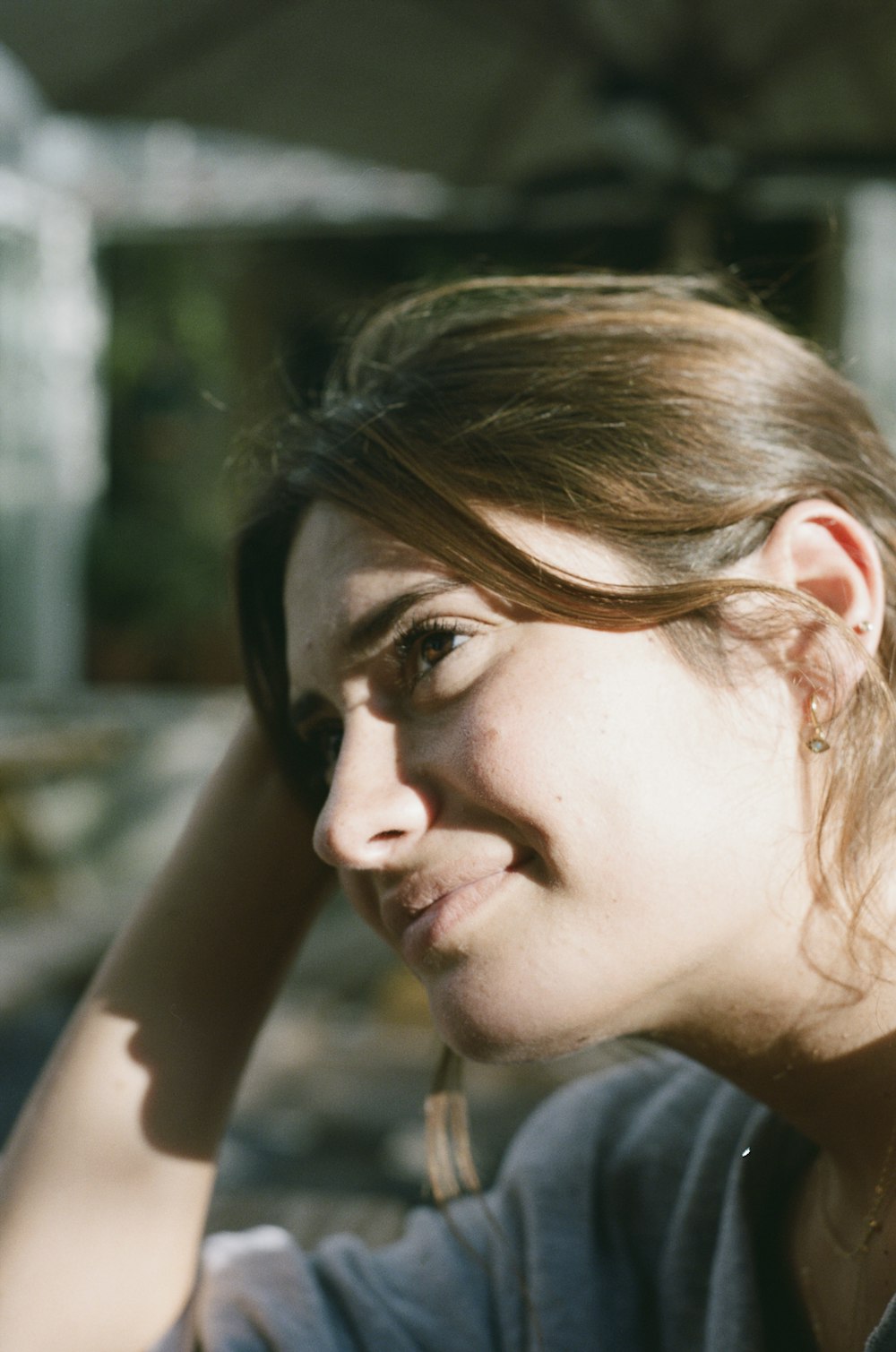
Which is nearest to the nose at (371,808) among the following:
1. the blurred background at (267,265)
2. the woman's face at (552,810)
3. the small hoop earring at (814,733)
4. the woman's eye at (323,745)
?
the woman's face at (552,810)

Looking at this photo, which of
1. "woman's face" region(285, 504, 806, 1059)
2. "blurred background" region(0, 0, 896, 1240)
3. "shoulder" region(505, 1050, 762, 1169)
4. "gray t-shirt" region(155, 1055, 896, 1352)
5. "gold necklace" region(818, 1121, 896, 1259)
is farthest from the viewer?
"blurred background" region(0, 0, 896, 1240)

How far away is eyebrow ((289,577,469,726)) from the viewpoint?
3.53ft

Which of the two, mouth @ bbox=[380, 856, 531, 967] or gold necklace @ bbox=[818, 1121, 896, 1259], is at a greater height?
mouth @ bbox=[380, 856, 531, 967]

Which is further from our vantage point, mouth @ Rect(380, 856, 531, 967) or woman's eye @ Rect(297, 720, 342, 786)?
woman's eye @ Rect(297, 720, 342, 786)

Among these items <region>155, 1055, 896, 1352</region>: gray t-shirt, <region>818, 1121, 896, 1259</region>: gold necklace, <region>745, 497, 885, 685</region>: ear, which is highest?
<region>745, 497, 885, 685</region>: ear

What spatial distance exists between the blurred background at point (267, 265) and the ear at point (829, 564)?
1.37 ft

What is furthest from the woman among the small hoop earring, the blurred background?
the blurred background

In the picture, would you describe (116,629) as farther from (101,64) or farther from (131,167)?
(101,64)

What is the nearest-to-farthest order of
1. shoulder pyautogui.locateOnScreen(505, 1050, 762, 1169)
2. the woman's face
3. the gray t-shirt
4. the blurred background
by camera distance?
the woman's face
the gray t-shirt
shoulder pyautogui.locateOnScreen(505, 1050, 762, 1169)
the blurred background

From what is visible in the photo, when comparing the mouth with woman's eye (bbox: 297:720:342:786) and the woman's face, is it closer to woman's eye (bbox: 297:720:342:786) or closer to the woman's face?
the woman's face

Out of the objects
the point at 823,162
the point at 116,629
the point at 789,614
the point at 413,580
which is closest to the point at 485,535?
the point at 413,580

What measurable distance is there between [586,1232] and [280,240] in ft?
24.7

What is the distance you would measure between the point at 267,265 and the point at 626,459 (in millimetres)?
7481

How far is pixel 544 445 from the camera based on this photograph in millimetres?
1097
